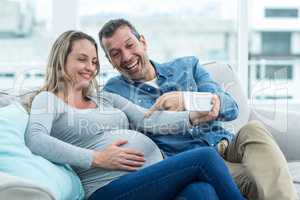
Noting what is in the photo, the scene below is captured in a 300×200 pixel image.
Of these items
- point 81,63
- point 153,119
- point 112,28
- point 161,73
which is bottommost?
point 153,119

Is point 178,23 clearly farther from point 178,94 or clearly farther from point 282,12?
point 178,94

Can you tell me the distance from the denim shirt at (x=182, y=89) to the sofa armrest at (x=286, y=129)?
316 millimetres

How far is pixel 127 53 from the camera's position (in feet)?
7.22

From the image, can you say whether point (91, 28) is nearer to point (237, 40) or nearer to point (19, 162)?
point (237, 40)

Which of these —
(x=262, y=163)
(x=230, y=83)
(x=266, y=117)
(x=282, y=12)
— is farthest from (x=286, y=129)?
(x=282, y=12)

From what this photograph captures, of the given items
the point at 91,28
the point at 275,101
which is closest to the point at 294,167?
the point at 275,101

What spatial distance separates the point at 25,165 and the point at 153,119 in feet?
2.32

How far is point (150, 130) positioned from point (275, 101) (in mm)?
1289

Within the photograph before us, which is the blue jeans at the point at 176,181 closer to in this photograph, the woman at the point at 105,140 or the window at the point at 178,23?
the woman at the point at 105,140

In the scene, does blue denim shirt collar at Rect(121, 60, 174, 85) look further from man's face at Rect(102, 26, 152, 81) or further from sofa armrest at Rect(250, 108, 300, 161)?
sofa armrest at Rect(250, 108, 300, 161)

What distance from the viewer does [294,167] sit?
221cm

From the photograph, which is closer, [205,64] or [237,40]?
[205,64]

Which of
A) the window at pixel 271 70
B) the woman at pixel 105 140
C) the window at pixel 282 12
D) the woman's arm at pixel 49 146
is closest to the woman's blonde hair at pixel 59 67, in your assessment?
the woman at pixel 105 140

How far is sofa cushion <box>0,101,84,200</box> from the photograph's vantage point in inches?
60.3
